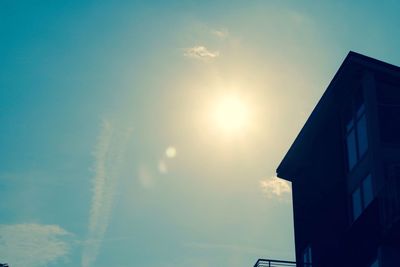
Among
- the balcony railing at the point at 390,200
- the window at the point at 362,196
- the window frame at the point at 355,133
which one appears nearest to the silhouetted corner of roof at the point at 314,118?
the window frame at the point at 355,133

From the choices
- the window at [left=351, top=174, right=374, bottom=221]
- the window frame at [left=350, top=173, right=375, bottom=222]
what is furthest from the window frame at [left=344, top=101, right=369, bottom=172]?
the window at [left=351, top=174, right=374, bottom=221]

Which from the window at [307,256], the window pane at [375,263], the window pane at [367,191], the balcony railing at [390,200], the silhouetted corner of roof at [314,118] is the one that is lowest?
the window pane at [375,263]

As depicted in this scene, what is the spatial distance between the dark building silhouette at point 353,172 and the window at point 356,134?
0.04 meters

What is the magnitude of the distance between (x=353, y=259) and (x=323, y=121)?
8.32 m

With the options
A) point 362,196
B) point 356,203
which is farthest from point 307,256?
point 362,196

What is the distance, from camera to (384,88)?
27.5 meters

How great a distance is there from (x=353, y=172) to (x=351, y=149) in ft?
3.98

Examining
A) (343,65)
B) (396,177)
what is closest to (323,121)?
(343,65)

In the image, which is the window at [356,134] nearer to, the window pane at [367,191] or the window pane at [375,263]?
the window pane at [367,191]

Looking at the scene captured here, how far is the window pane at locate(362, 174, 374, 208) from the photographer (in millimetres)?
25795

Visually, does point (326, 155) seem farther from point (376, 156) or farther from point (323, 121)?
point (376, 156)

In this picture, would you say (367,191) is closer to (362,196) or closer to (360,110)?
(362,196)

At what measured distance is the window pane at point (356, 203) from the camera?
88.7 ft

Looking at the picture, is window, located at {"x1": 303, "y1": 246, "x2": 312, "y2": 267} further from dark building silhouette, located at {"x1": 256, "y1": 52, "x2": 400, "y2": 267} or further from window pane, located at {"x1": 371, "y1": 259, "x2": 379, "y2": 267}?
window pane, located at {"x1": 371, "y1": 259, "x2": 379, "y2": 267}
